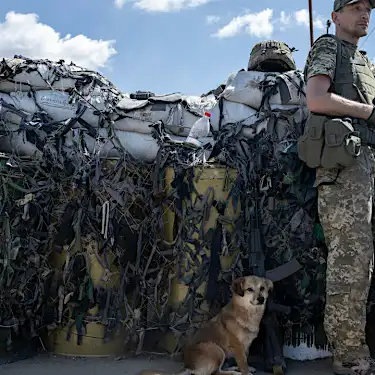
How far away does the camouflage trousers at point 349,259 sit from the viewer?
11.2 ft

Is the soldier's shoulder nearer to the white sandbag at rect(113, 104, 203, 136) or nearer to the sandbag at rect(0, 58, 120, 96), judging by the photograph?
the white sandbag at rect(113, 104, 203, 136)

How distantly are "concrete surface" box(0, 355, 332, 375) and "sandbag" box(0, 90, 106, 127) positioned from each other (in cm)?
197

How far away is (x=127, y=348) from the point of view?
4.16 meters

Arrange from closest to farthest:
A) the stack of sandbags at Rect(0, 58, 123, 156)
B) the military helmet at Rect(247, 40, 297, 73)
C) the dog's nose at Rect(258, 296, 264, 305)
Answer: the dog's nose at Rect(258, 296, 264, 305) < the stack of sandbags at Rect(0, 58, 123, 156) < the military helmet at Rect(247, 40, 297, 73)

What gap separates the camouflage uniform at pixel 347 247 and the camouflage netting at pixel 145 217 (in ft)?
1.23

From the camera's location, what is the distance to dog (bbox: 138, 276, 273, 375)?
11.7 ft

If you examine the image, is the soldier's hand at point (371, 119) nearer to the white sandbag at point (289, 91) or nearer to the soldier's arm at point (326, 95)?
the soldier's arm at point (326, 95)

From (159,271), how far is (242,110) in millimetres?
1476

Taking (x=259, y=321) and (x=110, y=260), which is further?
(x=110, y=260)

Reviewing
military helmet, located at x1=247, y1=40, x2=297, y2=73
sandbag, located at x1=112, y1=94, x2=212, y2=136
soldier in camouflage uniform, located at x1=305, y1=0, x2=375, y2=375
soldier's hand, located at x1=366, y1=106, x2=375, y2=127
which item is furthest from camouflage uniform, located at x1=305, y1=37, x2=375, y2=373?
military helmet, located at x1=247, y1=40, x2=297, y2=73

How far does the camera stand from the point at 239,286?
12.1 feet

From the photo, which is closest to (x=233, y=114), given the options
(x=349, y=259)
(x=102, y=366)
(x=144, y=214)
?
(x=144, y=214)

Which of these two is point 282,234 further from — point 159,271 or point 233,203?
point 159,271

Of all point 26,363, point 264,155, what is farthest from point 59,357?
point 264,155
